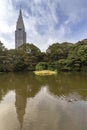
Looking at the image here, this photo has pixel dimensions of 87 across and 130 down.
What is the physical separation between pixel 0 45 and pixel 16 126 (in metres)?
25.1

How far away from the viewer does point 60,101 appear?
8.30m

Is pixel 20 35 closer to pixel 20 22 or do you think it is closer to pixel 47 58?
pixel 20 22

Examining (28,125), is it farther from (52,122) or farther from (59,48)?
(59,48)

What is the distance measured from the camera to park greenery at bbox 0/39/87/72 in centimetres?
2833

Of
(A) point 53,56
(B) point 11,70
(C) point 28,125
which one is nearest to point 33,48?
(A) point 53,56

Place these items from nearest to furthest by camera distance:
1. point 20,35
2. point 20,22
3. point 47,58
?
point 47,58 → point 20,22 → point 20,35

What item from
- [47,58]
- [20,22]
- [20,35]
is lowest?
[47,58]

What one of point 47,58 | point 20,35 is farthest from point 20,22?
point 47,58

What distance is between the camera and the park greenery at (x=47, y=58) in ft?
93.0

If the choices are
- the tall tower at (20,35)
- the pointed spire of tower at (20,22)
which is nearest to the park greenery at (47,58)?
the pointed spire of tower at (20,22)

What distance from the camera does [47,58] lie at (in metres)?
33.2

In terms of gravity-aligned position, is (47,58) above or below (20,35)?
below

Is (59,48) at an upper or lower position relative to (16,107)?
upper

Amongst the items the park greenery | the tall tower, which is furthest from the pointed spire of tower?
the park greenery
